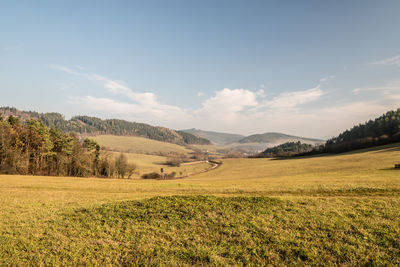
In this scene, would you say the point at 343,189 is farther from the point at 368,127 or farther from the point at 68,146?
the point at 368,127

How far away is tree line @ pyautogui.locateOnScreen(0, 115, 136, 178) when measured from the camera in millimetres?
47750

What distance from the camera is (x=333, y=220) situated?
9.41 meters

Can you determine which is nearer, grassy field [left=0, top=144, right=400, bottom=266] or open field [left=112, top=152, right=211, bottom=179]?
grassy field [left=0, top=144, right=400, bottom=266]

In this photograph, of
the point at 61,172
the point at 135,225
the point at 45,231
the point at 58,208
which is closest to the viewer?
the point at 45,231

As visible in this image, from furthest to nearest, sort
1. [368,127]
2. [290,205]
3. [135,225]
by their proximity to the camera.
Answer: [368,127] → [290,205] → [135,225]

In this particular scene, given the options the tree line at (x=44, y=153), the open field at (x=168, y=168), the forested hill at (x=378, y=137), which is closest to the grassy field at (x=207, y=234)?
the tree line at (x=44, y=153)

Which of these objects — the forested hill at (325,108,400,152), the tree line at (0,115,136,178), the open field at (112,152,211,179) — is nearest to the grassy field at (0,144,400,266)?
the tree line at (0,115,136,178)

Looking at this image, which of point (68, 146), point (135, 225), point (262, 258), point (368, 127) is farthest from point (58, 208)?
point (368, 127)

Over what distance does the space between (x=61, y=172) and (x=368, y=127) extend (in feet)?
602

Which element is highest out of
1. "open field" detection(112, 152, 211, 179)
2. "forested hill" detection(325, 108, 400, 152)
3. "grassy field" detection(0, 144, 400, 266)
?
"forested hill" detection(325, 108, 400, 152)

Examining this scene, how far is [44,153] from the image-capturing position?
2073 inches

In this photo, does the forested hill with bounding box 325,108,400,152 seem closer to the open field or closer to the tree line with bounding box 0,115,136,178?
the open field

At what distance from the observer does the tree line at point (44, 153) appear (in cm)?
4775

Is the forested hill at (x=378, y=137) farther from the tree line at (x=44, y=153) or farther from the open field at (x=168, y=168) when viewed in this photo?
the tree line at (x=44, y=153)
